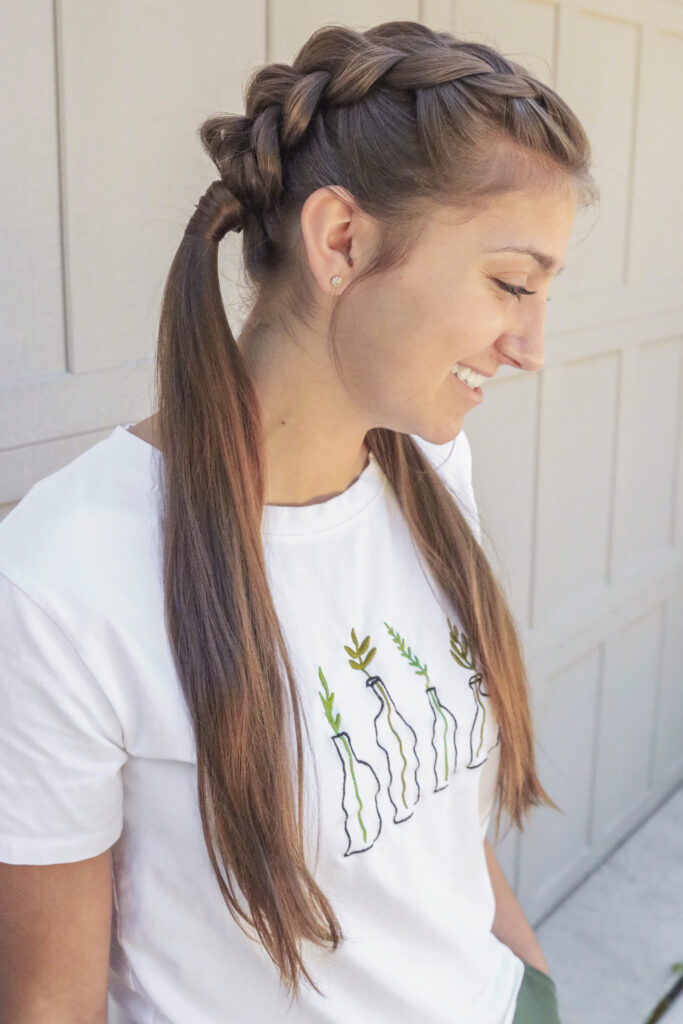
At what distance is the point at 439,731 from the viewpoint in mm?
1021

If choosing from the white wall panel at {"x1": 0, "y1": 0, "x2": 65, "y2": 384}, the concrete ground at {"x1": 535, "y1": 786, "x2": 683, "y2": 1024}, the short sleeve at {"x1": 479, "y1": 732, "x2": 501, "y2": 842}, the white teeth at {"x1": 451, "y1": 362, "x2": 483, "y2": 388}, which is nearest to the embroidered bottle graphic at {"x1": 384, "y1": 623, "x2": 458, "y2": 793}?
the short sleeve at {"x1": 479, "y1": 732, "x2": 501, "y2": 842}

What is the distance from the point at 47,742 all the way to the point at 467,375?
0.45 meters

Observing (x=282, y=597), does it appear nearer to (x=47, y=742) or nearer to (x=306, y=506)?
(x=306, y=506)

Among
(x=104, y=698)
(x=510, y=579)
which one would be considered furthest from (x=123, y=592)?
(x=510, y=579)

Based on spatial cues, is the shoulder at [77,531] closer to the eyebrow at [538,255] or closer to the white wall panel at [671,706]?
the eyebrow at [538,255]

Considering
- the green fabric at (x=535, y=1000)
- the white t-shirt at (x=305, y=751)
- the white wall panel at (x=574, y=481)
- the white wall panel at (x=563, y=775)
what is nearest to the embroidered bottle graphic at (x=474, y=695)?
the white t-shirt at (x=305, y=751)

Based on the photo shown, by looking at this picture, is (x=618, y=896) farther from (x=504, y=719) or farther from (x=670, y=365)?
(x=504, y=719)

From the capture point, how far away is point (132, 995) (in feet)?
3.18

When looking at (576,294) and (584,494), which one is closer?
(576,294)

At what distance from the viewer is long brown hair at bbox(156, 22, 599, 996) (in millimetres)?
879

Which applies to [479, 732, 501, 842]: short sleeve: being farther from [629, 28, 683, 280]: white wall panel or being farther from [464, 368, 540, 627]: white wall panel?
[629, 28, 683, 280]: white wall panel

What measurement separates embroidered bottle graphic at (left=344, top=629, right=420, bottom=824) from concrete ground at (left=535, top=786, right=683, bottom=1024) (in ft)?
4.78

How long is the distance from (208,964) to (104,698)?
0.25m

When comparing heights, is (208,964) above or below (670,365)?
above
